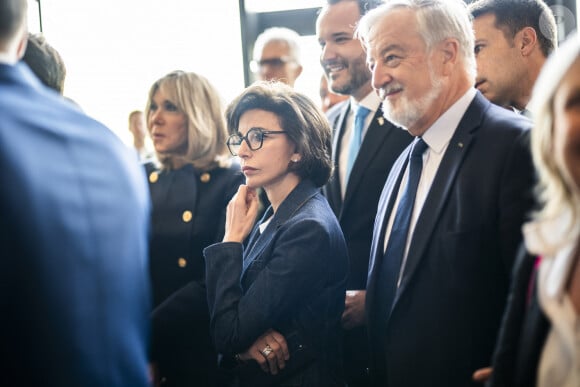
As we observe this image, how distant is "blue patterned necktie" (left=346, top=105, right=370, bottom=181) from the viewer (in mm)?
2883

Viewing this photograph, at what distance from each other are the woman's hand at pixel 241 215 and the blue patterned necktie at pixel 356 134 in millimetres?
474

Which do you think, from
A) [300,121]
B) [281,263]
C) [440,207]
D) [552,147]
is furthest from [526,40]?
[552,147]

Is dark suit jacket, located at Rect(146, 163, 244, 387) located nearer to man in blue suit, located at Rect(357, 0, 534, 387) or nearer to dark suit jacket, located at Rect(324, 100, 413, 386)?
dark suit jacket, located at Rect(324, 100, 413, 386)

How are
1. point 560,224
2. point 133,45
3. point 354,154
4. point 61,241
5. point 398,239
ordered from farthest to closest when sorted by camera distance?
point 133,45 < point 354,154 < point 398,239 < point 560,224 < point 61,241

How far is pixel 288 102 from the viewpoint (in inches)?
99.0

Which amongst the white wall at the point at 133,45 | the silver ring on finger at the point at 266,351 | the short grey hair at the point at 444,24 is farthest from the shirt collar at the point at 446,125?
the white wall at the point at 133,45

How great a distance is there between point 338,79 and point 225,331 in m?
1.32

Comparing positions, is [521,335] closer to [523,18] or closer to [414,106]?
[414,106]

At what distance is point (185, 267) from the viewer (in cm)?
297

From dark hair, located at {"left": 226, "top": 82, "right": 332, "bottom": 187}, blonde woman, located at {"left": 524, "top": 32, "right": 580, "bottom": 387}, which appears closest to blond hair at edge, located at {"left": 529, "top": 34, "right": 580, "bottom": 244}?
A: blonde woman, located at {"left": 524, "top": 32, "right": 580, "bottom": 387}

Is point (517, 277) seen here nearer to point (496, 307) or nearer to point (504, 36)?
point (496, 307)

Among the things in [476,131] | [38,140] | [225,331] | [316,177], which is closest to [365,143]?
[316,177]

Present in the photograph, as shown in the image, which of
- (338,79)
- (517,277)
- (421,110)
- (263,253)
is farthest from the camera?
(338,79)

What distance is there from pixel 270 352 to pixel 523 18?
156cm
